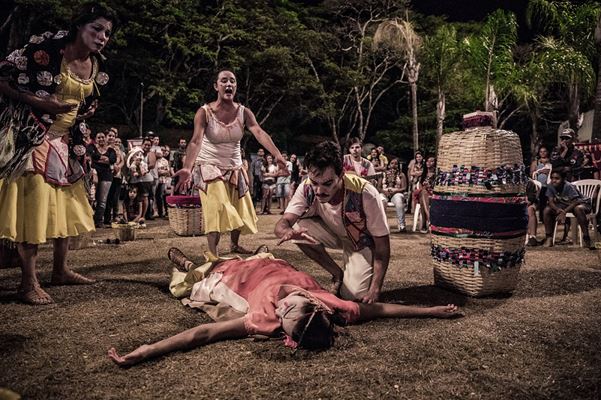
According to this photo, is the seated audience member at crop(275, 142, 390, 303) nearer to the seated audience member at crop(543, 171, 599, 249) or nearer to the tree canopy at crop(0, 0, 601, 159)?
the seated audience member at crop(543, 171, 599, 249)

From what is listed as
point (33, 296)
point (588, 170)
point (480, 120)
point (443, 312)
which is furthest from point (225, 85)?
point (588, 170)

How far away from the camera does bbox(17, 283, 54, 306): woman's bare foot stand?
352 centimetres

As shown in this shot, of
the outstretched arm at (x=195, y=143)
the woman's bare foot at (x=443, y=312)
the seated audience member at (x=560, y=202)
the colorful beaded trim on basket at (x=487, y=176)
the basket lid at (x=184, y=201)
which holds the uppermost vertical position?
the outstretched arm at (x=195, y=143)

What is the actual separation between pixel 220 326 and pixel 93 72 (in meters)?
2.34

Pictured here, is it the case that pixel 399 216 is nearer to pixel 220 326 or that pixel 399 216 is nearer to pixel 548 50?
pixel 220 326

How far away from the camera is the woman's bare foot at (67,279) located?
4098 millimetres

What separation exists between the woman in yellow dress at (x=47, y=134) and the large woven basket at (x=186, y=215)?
3.76m

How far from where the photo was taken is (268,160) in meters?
15.0

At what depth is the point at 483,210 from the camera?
3.72 metres

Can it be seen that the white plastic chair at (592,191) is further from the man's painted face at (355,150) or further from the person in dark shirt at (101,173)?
the person in dark shirt at (101,173)

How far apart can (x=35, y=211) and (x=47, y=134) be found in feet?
1.89

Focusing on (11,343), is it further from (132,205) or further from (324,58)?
(324,58)

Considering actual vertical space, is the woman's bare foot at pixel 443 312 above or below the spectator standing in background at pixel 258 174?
below

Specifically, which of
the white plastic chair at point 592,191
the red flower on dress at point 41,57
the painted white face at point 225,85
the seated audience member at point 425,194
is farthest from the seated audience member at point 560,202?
the red flower on dress at point 41,57
